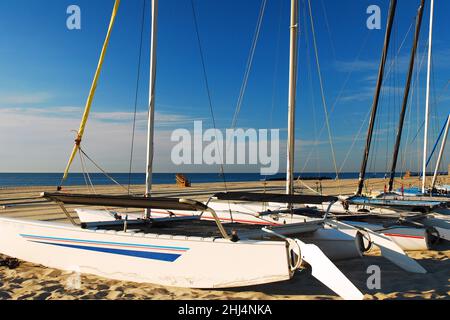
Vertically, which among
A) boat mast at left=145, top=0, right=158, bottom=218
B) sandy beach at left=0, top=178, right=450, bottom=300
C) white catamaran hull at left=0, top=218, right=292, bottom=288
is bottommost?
sandy beach at left=0, top=178, right=450, bottom=300

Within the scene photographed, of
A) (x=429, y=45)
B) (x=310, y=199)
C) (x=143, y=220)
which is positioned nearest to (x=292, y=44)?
(x=310, y=199)

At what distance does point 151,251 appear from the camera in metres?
6.11

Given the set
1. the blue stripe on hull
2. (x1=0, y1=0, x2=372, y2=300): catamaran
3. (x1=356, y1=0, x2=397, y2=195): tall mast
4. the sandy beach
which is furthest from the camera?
(x1=356, y1=0, x2=397, y2=195): tall mast

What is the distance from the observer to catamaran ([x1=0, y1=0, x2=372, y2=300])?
544 cm

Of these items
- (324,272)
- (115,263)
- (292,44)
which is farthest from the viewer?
(292,44)

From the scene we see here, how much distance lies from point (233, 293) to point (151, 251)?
1519 mm

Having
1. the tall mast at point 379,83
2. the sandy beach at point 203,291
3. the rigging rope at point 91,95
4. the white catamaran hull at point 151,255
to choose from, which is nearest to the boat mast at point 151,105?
the rigging rope at point 91,95

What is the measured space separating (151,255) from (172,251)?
0.44 metres

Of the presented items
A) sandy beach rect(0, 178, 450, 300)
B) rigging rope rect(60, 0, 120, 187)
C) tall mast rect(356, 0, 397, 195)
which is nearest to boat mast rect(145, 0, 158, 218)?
rigging rope rect(60, 0, 120, 187)

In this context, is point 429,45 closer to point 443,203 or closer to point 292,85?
point 443,203

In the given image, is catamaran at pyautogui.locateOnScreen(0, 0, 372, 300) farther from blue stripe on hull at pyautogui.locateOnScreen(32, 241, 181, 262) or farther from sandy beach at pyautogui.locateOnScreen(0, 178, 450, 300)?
sandy beach at pyautogui.locateOnScreen(0, 178, 450, 300)

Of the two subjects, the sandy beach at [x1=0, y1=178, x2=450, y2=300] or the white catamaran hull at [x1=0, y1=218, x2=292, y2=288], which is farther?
the sandy beach at [x1=0, y1=178, x2=450, y2=300]

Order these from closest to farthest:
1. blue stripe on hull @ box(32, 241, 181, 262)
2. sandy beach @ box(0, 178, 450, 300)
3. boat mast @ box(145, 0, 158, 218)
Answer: sandy beach @ box(0, 178, 450, 300) < blue stripe on hull @ box(32, 241, 181, 262) < boat mast @ box(145, 0, 158, 218)

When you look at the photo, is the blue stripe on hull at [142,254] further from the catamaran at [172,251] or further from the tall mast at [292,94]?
the tall mast at [292,94]
